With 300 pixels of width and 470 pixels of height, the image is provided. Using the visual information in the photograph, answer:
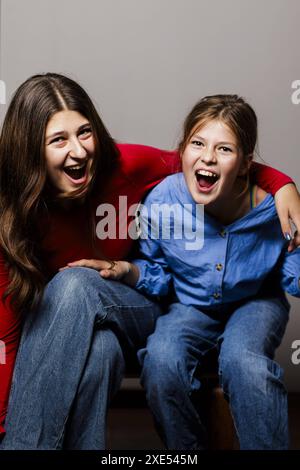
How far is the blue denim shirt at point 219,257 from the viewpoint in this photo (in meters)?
1.81

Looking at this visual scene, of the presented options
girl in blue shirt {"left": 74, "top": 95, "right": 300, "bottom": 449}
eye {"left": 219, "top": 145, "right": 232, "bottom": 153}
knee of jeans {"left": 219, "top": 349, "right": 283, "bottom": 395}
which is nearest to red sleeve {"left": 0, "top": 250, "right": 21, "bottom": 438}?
girl in blue shirt {"left": 74, "top": 95, "right": 300, "bottom": 449}

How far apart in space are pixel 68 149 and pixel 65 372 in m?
0.47

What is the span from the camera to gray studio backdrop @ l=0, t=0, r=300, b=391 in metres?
2.46

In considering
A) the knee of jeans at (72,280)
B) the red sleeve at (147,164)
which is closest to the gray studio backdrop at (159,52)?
the red sleeve at (147,164)

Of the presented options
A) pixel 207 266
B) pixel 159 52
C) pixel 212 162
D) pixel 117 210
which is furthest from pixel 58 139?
pixel 159 52

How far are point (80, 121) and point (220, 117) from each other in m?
0.31

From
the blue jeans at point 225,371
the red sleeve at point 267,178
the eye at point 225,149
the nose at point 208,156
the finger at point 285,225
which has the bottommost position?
the blue jeans at point 225,371

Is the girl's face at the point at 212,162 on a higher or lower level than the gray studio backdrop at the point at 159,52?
lower

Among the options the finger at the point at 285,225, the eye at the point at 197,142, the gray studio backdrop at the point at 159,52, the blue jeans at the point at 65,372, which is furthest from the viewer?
the gray studio backdrop at the point at 159,52

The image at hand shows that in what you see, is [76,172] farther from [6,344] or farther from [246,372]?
[246,372]

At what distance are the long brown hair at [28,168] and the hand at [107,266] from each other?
87 millimetres

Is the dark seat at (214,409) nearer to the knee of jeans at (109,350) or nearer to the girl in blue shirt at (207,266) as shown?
the girl in blue shirt at (207,266)

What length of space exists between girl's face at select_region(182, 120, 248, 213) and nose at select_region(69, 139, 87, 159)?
0.77 ft

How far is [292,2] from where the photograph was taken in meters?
2.44
